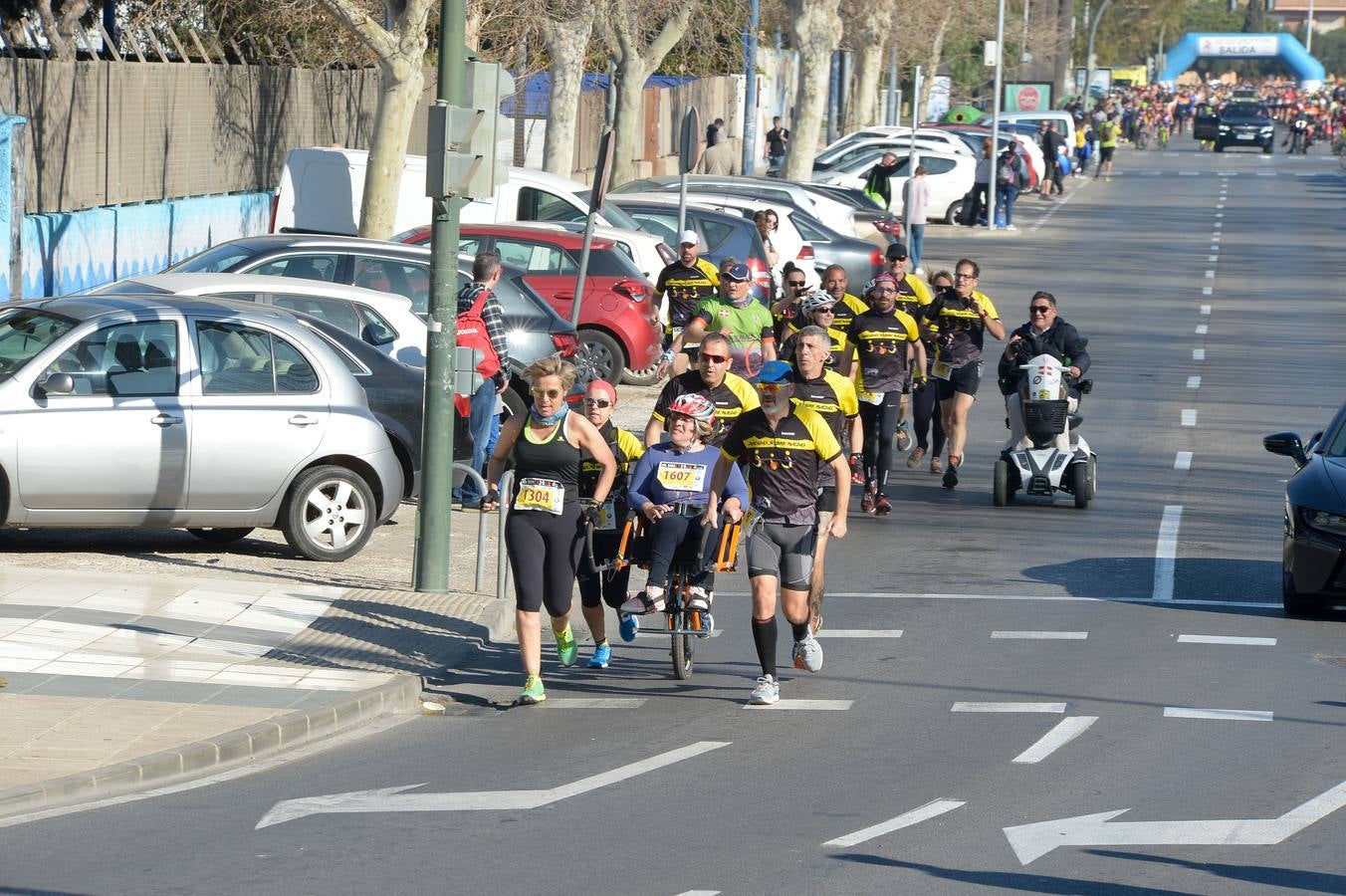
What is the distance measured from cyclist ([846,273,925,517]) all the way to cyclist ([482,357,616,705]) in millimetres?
6062

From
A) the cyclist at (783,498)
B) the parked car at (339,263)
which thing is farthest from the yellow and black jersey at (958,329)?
the cyclist at (783,498)

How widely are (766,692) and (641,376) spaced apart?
12.0m

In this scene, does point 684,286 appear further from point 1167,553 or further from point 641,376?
point 1167,553

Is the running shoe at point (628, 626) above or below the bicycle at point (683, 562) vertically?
below

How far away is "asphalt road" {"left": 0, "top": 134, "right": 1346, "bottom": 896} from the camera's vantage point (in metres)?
7.81

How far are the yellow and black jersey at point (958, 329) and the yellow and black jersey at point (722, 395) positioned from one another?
482 centimetres

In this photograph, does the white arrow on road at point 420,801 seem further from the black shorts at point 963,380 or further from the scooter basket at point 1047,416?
the black shorts at point 963,380

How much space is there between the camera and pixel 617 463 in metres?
11.8

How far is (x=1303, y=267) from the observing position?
133 feet

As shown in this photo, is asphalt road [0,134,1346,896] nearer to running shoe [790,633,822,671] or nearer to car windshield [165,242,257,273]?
running shoe [790,633,822,671]

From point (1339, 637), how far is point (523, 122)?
3501 centimetres

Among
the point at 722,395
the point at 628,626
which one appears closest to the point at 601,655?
the point at 628,626

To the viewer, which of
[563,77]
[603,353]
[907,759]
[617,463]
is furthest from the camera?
[563,77]

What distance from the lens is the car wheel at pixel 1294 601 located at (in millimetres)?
13263
